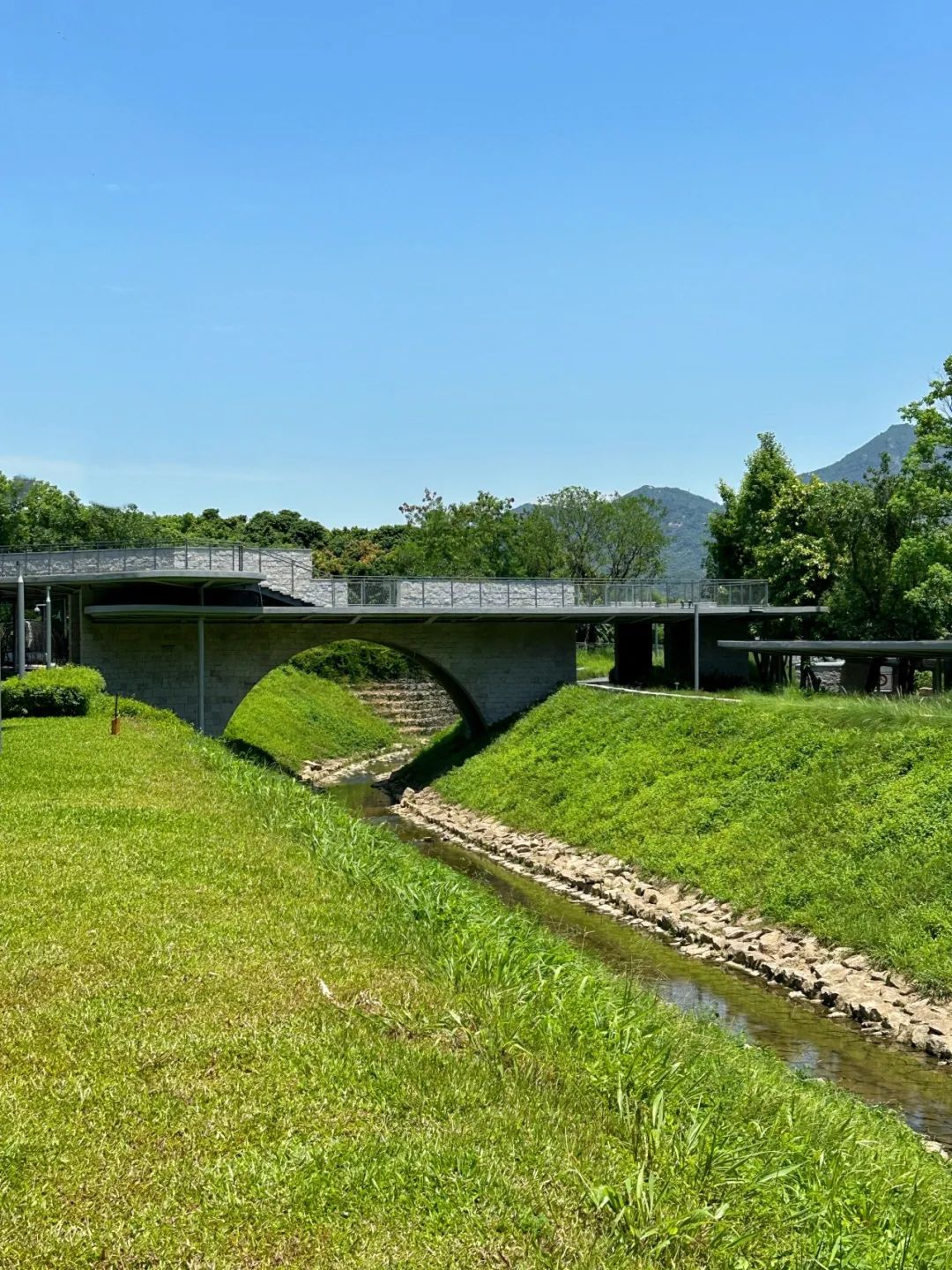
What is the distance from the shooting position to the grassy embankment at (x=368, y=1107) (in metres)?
5.02

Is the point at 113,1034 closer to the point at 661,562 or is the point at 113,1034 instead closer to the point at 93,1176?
the point at 93,1176

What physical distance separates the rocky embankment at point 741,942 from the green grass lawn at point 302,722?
621 inches

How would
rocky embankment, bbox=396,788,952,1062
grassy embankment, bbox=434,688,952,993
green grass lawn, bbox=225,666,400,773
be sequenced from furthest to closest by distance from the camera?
green grass lawn, bbox=225,666,400,773 → grassy embankment, bbox=434,688,952,993 → rocky embankment, bbox=396,788,952,1062

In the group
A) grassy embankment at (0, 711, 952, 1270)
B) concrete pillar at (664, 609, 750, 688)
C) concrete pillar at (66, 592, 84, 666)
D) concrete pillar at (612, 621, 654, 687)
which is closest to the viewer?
grassy embankment at (0, 711, 952, 1270)

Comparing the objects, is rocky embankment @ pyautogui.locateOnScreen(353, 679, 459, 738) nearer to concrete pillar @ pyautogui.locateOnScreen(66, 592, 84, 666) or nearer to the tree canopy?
the tree canopy

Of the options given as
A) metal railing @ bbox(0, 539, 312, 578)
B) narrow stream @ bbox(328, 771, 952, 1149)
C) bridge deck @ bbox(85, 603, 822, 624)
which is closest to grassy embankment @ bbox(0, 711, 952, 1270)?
narrow stream @ bbox(328, 771, 952, 1149)

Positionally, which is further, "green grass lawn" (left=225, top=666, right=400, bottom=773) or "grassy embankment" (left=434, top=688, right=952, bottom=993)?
"green grass lawn" (left=225, top=666, right=400, bottom=773)

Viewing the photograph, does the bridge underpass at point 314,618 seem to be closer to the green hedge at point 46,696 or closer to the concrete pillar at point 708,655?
the concrete pillar at point 708,655

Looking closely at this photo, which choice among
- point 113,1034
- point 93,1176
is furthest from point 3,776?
point 93,1176

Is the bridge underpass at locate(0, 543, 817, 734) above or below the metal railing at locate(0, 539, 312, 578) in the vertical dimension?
below

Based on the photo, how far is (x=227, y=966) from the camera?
26.1 feet

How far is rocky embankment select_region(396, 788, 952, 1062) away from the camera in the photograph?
554 inches

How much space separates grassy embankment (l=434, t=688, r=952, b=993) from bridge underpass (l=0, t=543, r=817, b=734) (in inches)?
211

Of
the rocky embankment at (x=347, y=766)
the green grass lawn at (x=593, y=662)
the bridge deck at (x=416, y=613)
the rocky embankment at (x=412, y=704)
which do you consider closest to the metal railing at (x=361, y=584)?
the bridge deck at (x=416, y=613)
